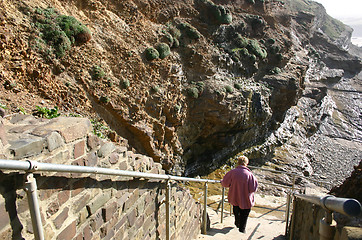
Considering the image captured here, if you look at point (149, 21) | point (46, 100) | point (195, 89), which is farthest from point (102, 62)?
point (195, 89)

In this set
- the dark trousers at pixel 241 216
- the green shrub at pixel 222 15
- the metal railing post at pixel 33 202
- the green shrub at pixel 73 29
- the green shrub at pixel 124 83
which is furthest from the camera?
the green shrub at pixel 222 15

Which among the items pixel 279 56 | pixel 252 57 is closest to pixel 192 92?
pixel 252 57

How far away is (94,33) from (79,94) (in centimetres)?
361

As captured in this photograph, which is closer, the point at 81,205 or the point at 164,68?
the point at 81,205

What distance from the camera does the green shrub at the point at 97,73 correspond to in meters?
11.4

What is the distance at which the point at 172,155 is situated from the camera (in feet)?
51.3

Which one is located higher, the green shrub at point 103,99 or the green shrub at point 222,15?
the green shrub at point 222,15

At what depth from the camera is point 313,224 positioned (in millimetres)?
4613

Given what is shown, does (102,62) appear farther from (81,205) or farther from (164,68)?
(81,205)

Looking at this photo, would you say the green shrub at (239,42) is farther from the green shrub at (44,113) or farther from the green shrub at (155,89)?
the green shrub at (44,113)

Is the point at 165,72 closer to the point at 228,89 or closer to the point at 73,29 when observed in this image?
the point at 228,89

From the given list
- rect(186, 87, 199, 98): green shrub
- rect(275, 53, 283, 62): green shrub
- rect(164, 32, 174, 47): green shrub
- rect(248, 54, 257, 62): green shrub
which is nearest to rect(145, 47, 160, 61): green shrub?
rect(164, 32, 174, 47): green shrub

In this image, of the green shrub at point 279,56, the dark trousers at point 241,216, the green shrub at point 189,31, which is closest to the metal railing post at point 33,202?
the dark trousers at point 241,216

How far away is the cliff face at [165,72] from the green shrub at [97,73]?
0.05 m
